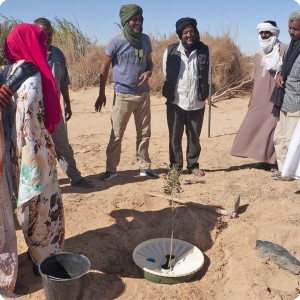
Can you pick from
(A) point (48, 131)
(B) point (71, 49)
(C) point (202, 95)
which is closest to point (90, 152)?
(C) point (202, 95)

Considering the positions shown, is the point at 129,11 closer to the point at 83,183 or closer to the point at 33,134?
the point at 83,183

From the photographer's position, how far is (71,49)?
45.6ft

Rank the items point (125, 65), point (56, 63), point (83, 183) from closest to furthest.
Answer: point (56, 63), point (125, 65), point (83, 183)

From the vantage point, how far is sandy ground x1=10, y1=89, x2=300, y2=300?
2855 millimetres

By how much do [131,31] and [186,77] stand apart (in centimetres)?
81

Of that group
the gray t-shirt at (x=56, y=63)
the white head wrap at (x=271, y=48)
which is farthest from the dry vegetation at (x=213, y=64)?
the gray t-shirt at (x=56, y=63)

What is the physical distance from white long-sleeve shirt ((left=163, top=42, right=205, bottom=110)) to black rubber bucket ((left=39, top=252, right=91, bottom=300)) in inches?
97.0

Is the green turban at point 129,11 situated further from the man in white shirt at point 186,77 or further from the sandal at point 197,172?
the sandal at point 197,172

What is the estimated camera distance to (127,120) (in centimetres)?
456

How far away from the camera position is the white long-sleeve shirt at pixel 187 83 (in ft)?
14.8

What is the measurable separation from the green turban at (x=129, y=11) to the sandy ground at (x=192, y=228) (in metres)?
1.68

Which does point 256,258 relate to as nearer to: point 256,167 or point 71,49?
point 256,167

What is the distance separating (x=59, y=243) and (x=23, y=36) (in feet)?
4.84

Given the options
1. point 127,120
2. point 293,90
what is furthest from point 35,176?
point 293,90
